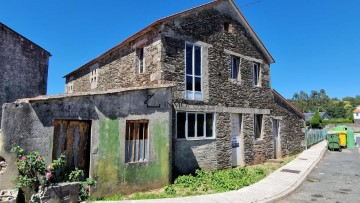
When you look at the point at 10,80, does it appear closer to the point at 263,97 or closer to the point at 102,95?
the point at 102,95

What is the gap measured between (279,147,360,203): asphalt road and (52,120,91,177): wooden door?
246 inches

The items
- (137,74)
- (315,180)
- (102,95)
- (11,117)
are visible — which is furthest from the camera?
(137,74)

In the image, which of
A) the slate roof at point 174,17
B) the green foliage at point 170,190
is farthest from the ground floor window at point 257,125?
the green foliage at point 170,190

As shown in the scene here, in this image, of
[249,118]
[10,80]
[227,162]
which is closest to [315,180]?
[227,162]

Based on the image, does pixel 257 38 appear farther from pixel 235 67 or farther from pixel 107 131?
pixel 107 131

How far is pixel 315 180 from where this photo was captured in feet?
35.8

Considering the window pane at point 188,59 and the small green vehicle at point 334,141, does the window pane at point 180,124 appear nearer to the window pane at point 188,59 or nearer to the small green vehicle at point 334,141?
the window pane at point 188,59

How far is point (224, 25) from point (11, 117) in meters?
11.1

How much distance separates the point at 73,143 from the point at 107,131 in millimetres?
1016

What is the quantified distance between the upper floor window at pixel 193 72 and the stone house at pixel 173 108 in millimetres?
48

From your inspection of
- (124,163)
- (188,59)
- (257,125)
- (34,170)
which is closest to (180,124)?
(188,59)

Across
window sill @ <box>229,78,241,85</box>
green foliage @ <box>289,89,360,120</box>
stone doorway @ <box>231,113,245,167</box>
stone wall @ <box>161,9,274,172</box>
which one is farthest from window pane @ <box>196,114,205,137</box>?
green foliage @ <box>289,89,360,120</box>

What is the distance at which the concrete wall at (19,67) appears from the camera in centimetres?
1452

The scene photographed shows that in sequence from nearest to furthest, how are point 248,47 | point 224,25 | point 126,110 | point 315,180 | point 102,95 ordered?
point 102,95 → point 126,110 → point 315,180 → point 224,25 → point 248,47
